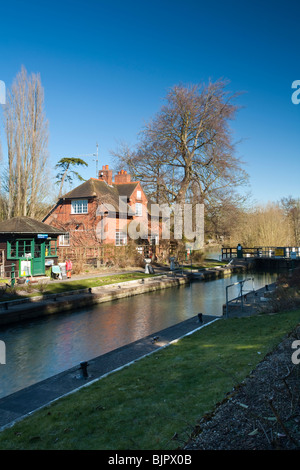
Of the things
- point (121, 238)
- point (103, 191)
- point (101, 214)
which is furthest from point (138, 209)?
point (101, 214)

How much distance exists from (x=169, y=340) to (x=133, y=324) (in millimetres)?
4751

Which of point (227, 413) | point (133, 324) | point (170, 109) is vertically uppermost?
point (170, 109)

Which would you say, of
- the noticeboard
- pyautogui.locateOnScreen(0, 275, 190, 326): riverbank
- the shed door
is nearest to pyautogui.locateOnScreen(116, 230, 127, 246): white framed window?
pyautogui.locateOnScreen(0, 275, 190, 326): riverbank

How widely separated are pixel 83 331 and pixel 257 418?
36.9ft

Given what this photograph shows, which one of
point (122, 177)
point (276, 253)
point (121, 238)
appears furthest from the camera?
point (122, 177)

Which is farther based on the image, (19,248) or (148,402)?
(19,248)

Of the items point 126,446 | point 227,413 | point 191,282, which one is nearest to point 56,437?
point 126,446

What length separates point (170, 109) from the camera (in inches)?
1527

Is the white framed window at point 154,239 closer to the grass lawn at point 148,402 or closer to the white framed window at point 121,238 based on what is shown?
the white framed window at point 121,238

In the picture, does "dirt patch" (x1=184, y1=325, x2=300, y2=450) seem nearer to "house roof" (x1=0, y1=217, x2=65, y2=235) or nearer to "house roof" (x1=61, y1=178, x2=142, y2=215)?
"house roof" (x1=0, y1=217, x2=65, y2=235)

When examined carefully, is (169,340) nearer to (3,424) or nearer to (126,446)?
(3,424)

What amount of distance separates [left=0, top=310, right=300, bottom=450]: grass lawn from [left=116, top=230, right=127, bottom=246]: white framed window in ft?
97.0

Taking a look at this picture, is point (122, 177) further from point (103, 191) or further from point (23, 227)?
point (23, 227)

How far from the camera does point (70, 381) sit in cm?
828
